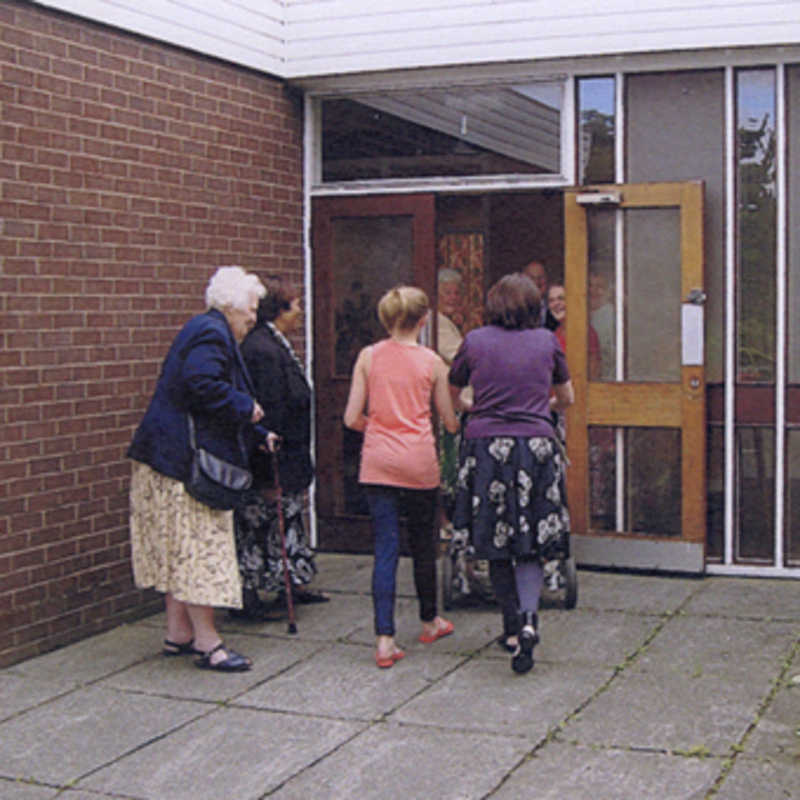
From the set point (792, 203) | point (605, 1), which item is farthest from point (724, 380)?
point (605, 1)

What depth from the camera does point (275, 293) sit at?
668 cm

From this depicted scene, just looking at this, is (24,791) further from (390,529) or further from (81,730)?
(390,529)

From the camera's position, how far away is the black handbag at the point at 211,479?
18.7 feet

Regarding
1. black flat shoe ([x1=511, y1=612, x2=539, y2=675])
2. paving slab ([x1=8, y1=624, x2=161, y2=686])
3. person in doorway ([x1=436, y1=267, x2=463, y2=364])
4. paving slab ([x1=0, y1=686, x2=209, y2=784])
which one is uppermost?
person in doorway ([x1=436, y1=267, x2=463, y2=364])

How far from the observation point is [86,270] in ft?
21.4

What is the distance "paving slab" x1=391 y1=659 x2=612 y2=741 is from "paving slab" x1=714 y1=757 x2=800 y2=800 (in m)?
0.77

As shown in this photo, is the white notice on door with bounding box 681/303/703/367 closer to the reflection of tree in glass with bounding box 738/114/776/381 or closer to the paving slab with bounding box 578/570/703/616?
the reflection of tree in glass with bounding box 738/114/776/381

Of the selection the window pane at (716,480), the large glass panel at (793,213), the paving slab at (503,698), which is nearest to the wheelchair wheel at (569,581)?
the paving slab at (503,698)

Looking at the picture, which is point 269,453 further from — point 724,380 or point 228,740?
point 724,380

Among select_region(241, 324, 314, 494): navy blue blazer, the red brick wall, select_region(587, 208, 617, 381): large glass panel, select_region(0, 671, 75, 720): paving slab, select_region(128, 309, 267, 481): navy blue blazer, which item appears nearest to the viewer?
select_region(0, 671, 75, 720): paving slab

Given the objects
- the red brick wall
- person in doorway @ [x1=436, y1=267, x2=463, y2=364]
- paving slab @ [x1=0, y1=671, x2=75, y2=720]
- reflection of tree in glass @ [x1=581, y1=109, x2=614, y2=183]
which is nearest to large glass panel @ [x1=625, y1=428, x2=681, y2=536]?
person in doorway @ [x1=436, y1=267, x2=463, y2=364]

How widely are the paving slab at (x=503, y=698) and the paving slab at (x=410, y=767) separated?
144mm

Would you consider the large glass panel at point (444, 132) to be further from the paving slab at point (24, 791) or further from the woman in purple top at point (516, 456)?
the paving slab at point (24, 791)

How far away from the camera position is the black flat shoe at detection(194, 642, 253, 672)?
5.92 m
